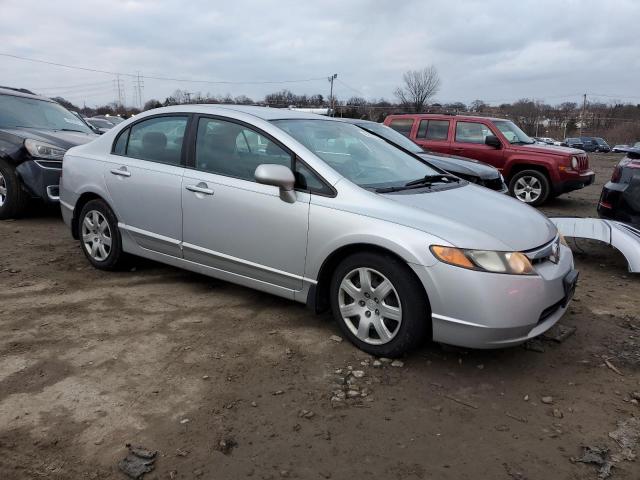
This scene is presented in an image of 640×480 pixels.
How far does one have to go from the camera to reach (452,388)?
3.22 m

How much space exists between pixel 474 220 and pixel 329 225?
0.94m

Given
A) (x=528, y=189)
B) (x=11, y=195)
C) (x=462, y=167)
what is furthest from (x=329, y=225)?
(x=528, y=189)

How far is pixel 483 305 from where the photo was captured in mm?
3084

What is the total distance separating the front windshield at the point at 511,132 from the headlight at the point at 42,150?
314 inches

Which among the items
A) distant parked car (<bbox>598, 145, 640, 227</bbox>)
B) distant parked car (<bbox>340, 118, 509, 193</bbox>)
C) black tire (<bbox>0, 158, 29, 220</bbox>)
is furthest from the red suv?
black tire (<bbox>0, 158, 29, 220</bbox>)

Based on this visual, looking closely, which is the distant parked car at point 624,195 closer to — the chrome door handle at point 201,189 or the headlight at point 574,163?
the headlight at point 574,163

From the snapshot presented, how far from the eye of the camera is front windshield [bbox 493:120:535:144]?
35.1 feet

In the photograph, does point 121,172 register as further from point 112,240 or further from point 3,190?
point 3,190

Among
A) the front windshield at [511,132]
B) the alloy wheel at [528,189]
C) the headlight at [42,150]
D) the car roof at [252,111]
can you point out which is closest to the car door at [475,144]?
the front windshield at [511,132]

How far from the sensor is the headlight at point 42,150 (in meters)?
6.94

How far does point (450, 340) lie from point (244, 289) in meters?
2.13

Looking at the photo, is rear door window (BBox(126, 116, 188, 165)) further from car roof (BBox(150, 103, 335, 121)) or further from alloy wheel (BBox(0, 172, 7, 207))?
alloy wheel (BBox(0, 172, 7, 207))

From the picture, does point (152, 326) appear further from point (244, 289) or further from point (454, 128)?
point (454, 128)

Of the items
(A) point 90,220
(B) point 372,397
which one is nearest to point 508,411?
(B) point 372,397
